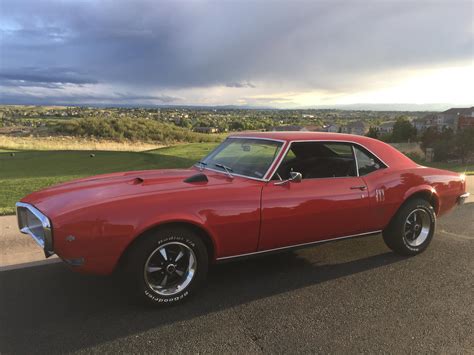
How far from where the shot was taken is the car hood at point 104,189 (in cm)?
332

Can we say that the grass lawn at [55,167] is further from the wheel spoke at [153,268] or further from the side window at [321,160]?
the side window at [321,160]

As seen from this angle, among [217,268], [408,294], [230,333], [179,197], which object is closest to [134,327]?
[230,333]

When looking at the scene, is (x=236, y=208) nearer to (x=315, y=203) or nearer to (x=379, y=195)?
(x=315, y=203)

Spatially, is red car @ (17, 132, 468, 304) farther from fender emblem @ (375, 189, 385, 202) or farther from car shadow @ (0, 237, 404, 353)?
car shadow @ (0, 237, 404, 353)

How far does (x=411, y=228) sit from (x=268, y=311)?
7.97 ft

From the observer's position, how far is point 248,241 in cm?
376

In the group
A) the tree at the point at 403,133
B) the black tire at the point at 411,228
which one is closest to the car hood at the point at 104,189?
the black tire at the point at 411,228

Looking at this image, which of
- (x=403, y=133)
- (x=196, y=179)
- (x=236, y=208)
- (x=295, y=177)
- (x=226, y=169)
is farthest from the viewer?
(x=403, y=133)

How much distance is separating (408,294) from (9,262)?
167 inches

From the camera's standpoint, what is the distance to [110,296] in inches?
145

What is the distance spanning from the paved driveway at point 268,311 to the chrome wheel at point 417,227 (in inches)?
12.1

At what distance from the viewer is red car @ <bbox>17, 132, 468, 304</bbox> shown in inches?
126

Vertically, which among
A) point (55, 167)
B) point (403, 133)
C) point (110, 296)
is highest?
point (110, 296)

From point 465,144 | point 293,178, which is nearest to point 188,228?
point 293,178
